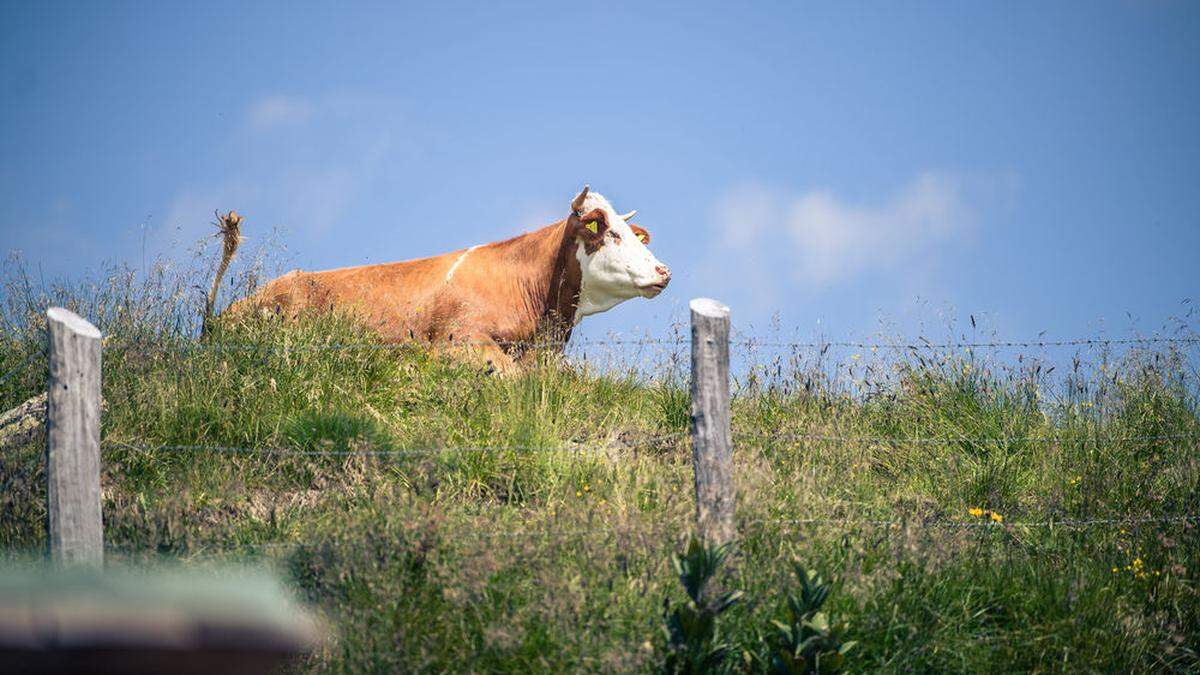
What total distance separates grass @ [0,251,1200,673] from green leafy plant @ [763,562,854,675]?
23 cm

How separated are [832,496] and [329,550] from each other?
120 inches

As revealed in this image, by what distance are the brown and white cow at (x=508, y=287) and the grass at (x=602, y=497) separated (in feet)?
2.47

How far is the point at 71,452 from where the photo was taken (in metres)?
4.95

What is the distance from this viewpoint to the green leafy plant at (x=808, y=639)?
4152 millimetres

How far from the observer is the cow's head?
9250 millimetres

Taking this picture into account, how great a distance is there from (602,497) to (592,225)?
3.81m

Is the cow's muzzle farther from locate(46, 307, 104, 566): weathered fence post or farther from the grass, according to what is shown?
locate(46, 307, 104, 566): weathered fence post

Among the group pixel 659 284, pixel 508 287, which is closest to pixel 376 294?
pixel 508 287

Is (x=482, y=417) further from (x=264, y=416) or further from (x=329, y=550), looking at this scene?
(x=329, y=550)

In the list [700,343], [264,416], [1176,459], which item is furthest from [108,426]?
[1176,459]

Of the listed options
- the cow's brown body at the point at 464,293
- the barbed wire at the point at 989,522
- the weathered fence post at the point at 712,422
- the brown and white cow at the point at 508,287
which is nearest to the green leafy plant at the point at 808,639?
the weathered fence post at the point at 712,422

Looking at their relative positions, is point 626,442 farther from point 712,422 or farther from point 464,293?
point 464,293

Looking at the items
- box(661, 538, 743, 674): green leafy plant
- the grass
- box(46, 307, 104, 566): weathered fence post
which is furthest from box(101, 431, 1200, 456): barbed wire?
box(661, 538, 743, 674): green leafy plant

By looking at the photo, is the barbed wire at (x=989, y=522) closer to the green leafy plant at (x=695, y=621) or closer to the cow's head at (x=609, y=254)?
the green leafy plant at (x=695, y=621)
